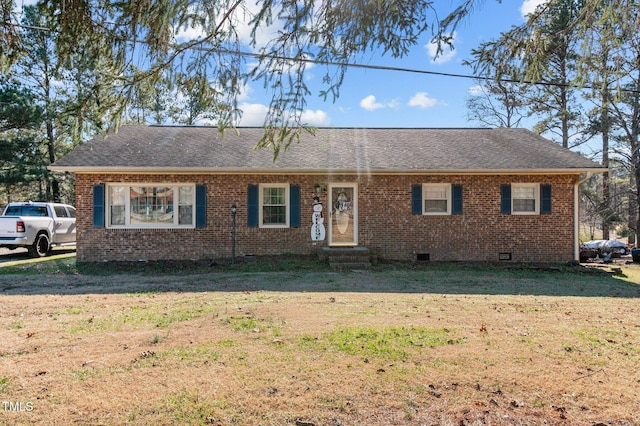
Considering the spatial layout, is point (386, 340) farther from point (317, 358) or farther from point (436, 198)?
point (436, 198)

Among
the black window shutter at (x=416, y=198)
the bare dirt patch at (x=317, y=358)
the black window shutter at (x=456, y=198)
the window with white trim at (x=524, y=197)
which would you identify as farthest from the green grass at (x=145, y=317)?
the window with white trim at (x=524, y=197)

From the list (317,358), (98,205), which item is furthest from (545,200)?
(98,205)

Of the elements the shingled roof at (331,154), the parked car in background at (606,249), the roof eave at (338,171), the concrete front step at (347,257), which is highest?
the shingled roof at (331,154)

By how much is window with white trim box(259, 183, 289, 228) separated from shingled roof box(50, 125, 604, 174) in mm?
728

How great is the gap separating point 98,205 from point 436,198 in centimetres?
961

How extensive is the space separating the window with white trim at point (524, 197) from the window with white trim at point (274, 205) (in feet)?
21.8

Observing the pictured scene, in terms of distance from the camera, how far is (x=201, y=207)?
12.2m

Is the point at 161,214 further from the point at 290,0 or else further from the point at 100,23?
the point at 290,0

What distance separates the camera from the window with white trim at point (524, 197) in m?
12.6

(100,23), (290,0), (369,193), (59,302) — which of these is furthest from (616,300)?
(59,302)

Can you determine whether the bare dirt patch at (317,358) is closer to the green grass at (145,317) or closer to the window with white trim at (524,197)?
the green grass at (145,317)

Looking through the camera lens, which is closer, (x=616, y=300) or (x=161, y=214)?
(x=616, y=300)

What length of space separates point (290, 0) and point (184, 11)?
41.7 inches

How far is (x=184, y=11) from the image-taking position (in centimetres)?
421
